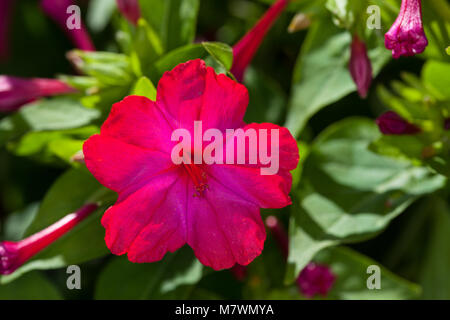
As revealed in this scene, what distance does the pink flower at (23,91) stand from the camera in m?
1.25

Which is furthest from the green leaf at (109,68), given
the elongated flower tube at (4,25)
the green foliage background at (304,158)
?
the elongated flower tube at (4,25)

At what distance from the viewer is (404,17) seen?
2.94ft

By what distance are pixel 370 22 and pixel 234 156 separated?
35 centimetres

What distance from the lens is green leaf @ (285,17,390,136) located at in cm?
115

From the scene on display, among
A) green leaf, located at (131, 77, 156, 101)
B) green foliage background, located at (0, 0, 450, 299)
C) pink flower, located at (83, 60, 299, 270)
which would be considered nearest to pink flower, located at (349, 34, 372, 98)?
green foliage background, located at (0, 0, 450, 299)

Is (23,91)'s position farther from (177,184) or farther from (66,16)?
(177,184)

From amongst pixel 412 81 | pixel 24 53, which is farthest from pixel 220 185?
pixel 24 53

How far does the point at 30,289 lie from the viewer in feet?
3.93

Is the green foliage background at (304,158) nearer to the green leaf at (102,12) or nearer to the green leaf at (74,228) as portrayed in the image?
the green leaf at (74,228)

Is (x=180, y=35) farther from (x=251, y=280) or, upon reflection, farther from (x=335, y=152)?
(x=251, y=280)

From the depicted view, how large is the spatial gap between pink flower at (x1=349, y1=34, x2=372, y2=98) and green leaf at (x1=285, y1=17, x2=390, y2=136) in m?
0.07

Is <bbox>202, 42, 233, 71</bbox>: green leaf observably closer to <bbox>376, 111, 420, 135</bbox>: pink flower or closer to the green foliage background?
the green foliage background

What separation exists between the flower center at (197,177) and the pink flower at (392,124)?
1.10 feet

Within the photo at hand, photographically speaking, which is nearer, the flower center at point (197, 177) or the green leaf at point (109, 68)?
the flower center at point (197, 177)
